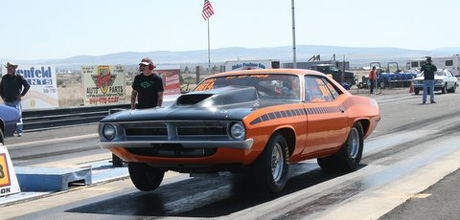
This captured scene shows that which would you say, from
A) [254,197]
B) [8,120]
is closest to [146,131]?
[254,197]

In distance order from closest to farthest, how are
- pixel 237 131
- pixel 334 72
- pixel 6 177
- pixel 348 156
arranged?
1. pixel 237 131
2. pixel 6 177
3. pixel 348 156
4. pixel 334 72

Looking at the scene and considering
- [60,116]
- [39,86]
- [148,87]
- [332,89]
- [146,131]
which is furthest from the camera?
[39,86]

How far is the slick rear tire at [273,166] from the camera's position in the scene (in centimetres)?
705

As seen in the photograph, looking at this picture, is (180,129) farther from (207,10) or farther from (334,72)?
(334,72)

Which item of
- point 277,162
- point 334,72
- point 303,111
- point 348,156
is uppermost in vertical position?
point 303,111

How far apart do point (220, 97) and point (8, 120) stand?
6.72 m

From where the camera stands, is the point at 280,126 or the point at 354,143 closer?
the point at 280,126

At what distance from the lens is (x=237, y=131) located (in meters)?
6.69

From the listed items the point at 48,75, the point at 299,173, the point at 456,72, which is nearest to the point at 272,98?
the point at 299,173

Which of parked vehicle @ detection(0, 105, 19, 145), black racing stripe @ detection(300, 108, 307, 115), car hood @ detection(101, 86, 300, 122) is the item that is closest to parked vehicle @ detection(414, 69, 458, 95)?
parked vehicle @ detection(0, 105, 19, 145)

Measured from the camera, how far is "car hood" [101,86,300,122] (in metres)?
6.81

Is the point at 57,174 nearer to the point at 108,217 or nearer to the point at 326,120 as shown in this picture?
the point at 108,217

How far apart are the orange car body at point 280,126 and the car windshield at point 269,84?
41 millimetres

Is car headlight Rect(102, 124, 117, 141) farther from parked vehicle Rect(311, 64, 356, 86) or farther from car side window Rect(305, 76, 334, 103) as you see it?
parked vehicle Rect(311, 64, 356, 86)
